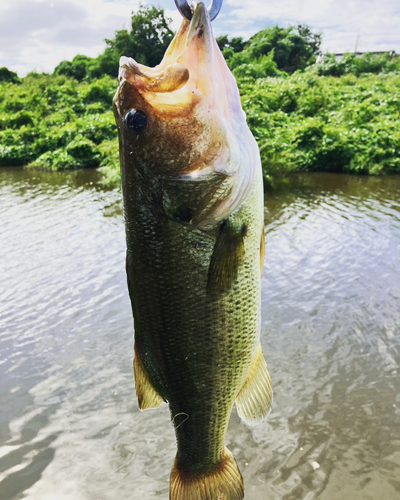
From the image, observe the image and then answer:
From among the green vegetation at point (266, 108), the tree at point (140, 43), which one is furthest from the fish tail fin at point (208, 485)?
the tree at point (140, 43)

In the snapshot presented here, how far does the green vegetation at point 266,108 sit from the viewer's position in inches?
648

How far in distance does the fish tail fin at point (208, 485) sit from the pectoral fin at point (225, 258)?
905 millimetres

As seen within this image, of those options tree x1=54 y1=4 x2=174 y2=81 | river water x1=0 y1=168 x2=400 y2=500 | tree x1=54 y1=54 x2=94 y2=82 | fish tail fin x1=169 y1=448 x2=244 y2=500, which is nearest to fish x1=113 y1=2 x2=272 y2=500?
fish tail fin x1=169 y1=448 x2=244 y2=500

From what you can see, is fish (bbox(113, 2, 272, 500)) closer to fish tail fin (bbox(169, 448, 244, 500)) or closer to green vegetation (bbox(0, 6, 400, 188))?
fish tail fin (bbox(169, 448, 244, 500))

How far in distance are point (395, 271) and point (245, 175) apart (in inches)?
273

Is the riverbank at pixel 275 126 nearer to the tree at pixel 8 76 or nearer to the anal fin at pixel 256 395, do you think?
the tree at pixel 8 76

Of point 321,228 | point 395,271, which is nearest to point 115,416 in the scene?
point 395,271

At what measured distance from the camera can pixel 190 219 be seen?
1593 millimetres

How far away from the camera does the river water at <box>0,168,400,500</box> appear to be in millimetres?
4008

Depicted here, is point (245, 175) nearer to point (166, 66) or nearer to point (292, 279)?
point (166, 66)

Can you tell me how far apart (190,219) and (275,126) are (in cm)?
1864

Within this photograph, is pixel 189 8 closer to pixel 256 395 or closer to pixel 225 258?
pixel 225 258

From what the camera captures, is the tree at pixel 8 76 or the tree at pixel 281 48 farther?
the tree at pixel 8 76

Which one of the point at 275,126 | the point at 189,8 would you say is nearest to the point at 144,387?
the point at 189,8
